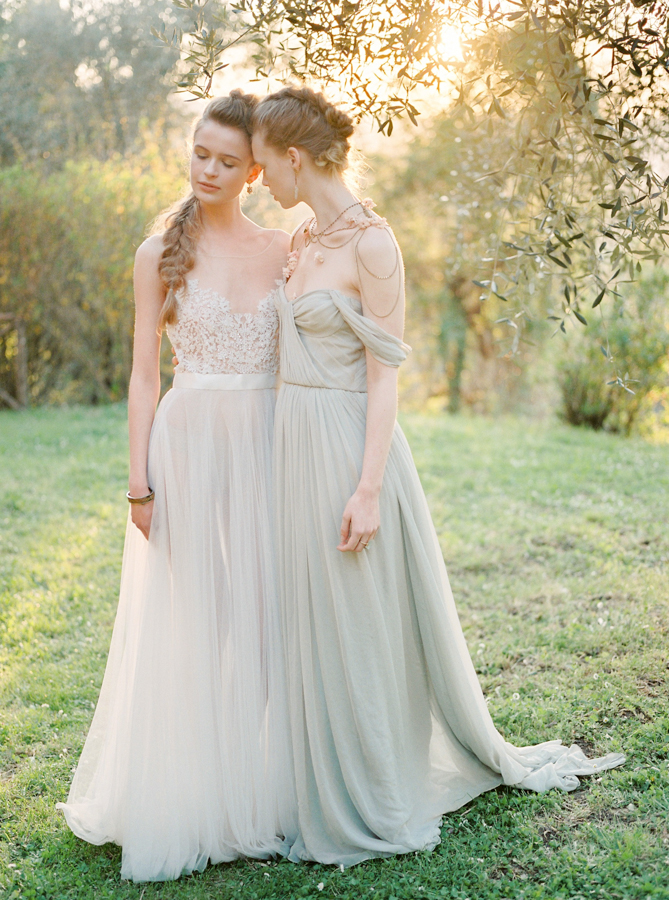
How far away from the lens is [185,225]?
2.53 metres

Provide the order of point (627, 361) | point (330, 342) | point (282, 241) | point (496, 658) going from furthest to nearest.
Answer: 1. point (627, 361)
2. point (496, 658)
3. point (282, 241)
4. point (330, 342)

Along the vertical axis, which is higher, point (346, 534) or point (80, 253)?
point (80, 253)

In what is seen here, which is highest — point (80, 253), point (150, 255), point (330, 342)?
point (80, 253)

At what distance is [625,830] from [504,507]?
3.61 m

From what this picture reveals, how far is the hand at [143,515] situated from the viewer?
98.6 inches

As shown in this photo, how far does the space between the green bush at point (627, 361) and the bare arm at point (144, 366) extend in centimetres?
706

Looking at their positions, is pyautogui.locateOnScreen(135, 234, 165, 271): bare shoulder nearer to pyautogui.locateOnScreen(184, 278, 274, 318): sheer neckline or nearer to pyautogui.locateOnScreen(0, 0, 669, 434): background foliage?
pyautogui.locateOnScreen(184, 278, 274, 318): sheer neckline

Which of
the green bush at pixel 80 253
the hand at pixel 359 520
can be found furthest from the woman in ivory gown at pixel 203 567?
the green bush at pixel 80 253

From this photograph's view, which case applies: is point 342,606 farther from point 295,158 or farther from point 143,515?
point 295,158

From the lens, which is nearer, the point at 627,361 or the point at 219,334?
the point at 219,334

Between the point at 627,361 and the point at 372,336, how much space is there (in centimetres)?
738

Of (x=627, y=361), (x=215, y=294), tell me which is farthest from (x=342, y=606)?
(x=627, y=361)

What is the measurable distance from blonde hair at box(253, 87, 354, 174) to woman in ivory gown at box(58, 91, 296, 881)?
14cm

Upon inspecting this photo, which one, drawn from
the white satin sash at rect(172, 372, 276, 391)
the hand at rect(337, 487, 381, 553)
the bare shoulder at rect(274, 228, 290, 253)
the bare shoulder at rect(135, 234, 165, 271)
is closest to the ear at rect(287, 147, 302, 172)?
the bare shoulder at rect(274, 228, 290, 253)
